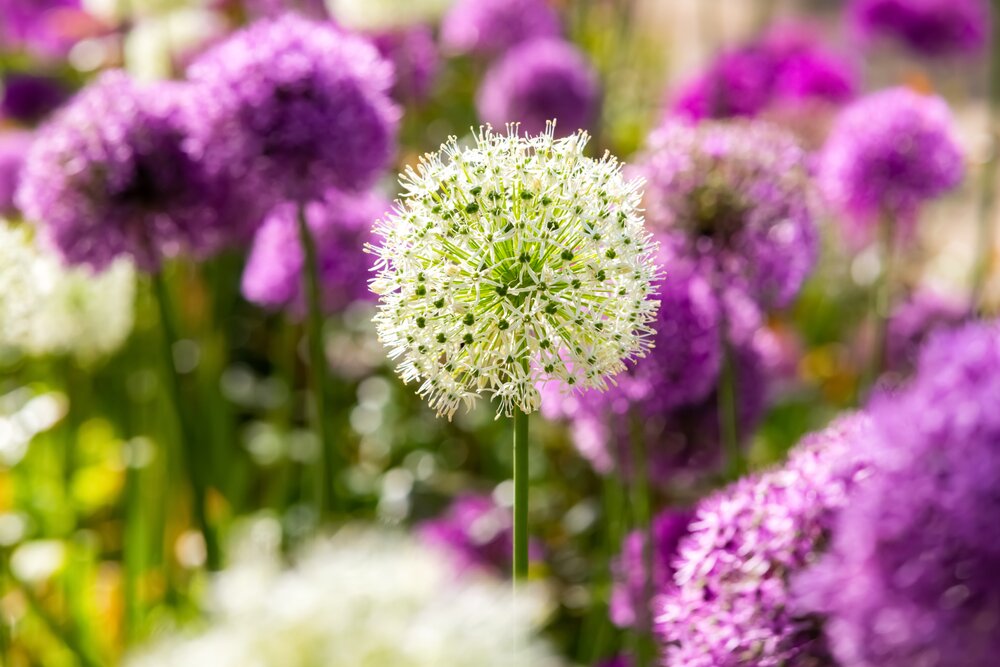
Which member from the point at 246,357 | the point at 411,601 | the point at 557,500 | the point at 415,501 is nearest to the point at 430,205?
the point at 411,601

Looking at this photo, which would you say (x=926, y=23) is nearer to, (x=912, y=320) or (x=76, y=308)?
(x=912, y=320)

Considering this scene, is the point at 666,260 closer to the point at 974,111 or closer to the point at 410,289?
the point at 410,289

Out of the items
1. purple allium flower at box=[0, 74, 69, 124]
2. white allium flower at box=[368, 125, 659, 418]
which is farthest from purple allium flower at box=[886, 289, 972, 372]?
purple allium flower at box=[0, 74, 69, 124]

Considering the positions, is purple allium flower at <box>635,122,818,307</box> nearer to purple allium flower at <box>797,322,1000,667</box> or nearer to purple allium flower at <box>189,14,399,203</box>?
purple allium flower at <box>189,14,399,203</box>

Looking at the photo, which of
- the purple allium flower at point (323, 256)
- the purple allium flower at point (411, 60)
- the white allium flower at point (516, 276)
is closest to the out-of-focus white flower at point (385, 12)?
the purple allium flower at point (411, 60)

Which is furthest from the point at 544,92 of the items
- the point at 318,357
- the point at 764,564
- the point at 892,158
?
the point at 764,564

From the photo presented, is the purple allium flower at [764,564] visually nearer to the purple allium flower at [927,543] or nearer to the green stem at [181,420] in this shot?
the purple allium flower at [927,543]
